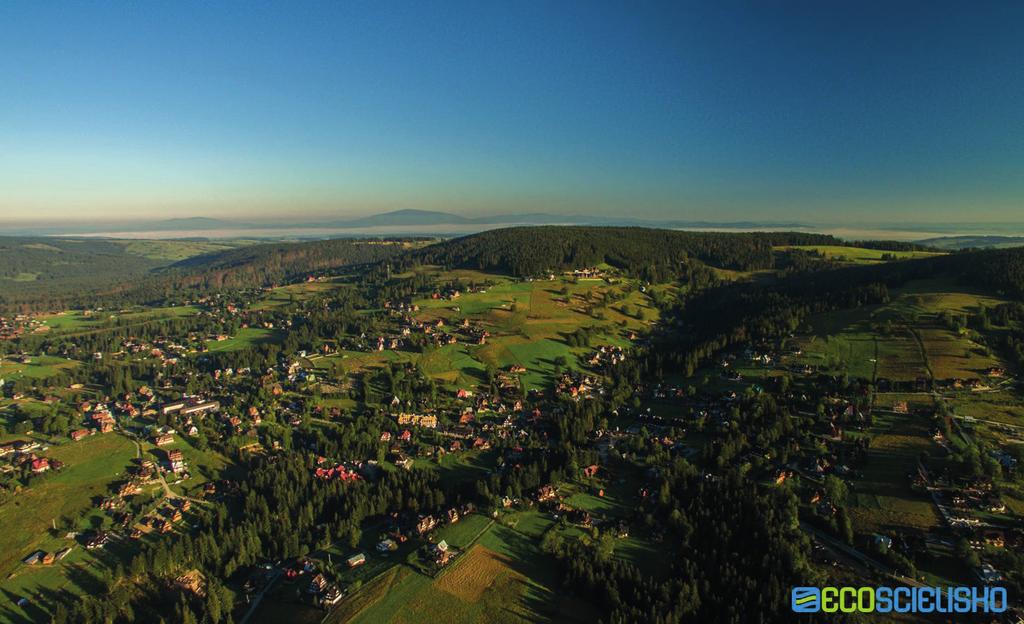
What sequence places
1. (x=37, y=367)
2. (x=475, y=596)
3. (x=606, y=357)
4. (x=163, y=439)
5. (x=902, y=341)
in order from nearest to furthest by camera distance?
(x=475, y=596), (x=163, y=439), (x=902, y=341), (x=606, y=357), (x=37, y=367)

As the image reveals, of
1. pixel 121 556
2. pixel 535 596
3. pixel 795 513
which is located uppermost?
pixel 795 513

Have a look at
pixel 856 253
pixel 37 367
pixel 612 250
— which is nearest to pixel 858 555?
pixel 37 367

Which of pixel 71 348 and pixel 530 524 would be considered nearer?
pixel 530 524

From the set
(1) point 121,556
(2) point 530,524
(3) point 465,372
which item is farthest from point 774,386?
(1) point 121,556

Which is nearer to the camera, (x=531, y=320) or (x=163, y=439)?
(x=163, y=439)

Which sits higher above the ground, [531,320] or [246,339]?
[531,320]

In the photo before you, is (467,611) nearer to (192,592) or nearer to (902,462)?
(192,592)

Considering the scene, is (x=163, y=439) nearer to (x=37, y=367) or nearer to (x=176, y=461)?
(x=176, y=461)

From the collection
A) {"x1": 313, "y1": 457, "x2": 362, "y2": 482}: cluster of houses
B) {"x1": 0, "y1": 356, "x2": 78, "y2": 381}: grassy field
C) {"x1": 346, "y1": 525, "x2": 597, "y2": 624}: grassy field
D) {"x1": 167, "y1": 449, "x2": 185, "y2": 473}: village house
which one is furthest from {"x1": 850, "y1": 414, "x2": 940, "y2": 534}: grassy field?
{"x1": 0, "y1": 356, "x2": 78, "y2": 381}: grassy field
